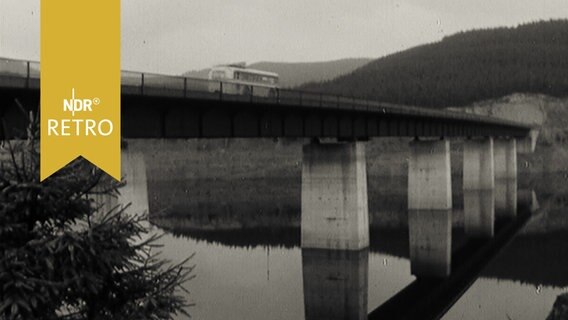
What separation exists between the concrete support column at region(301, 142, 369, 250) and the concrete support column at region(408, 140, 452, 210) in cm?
2239

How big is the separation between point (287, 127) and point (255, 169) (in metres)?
85.9

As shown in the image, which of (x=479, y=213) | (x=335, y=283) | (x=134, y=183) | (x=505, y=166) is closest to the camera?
(x=134, y=183)

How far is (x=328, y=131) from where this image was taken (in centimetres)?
4244

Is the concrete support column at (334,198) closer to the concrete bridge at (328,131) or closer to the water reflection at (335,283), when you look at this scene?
the concrete bridge at (328,131)

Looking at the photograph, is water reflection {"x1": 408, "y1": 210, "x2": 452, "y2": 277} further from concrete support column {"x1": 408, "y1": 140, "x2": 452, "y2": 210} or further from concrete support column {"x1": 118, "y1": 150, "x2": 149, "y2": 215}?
concrete support column {"x1": 118, "y1": 150, "x2": 149, "y2": 215}

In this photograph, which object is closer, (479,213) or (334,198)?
(334,198)

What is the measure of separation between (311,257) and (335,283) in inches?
224

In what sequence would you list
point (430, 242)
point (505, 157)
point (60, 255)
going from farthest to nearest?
point (505, 157) < point (430, 242) < point (60, 255)

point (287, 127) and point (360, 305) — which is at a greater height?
point (287, 127)

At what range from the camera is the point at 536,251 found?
4794cm

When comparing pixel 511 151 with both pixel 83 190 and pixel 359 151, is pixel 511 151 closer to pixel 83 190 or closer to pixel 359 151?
pixel 359 151

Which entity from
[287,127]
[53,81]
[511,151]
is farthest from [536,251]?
[511,151]

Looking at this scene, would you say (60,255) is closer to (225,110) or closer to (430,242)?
(225,110)

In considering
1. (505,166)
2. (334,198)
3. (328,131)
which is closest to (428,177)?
(334,198)
